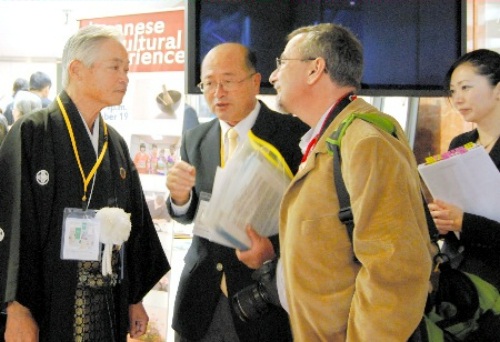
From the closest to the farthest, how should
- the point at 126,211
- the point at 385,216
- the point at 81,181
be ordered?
the point at 385,216 < the point at 81,181 < the point at 126,211

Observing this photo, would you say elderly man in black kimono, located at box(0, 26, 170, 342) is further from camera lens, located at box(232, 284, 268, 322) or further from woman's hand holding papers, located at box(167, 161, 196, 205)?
camera lens, located at box(232, 284, 268, 322)

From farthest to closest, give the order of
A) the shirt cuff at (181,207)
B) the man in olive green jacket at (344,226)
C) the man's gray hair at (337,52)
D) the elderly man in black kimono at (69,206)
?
1. the shirt cuff at (181,207)
2. the elderly man in black kimono at (69,206)
3. the man's gray hair at (337,52)
4. the man in olive green jacket at (344,226)

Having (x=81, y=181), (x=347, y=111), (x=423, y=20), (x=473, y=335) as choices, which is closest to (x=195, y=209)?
(x=81, y=181)

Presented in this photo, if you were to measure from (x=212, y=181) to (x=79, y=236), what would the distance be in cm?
48

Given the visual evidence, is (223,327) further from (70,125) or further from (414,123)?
(414,123)

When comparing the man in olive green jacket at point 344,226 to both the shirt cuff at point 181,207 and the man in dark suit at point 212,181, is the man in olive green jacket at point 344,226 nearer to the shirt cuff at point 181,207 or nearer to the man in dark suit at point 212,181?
the man in dark suit at point 212,181

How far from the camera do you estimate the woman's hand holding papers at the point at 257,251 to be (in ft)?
5.15

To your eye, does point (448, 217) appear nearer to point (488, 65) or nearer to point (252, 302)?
point (488, 65)

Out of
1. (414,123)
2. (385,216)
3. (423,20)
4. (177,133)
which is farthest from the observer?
(177,133)

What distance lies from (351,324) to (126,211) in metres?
1.05

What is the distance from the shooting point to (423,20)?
2.44m

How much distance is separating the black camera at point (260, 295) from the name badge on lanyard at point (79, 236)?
0.52 metres

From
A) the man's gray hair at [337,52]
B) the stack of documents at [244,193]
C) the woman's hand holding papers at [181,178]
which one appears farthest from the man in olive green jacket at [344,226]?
the woman's hand holding papers at [181,178]

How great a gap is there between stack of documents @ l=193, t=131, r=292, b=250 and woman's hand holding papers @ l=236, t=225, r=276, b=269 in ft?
0.08
